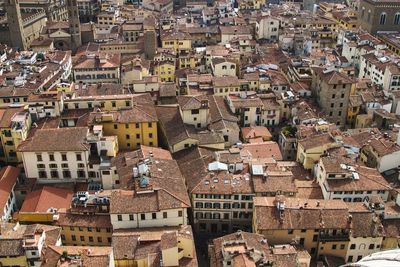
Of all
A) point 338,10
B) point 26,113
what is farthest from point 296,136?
point 338,10

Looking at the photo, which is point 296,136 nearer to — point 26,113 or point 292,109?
point 292,109

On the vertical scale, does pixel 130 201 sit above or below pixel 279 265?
above

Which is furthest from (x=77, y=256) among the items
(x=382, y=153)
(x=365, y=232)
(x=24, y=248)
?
(x=382, y=153)

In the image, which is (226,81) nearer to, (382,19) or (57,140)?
(57,140)

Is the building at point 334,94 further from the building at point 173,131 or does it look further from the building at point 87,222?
the building at point 87,222

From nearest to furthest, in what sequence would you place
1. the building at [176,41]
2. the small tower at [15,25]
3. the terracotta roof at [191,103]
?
the terracotta roof at [191,103], the small tower at [15,25], the building at [176,41]

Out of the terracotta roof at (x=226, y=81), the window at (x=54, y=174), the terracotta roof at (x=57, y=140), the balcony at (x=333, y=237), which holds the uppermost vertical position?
the terracotta roof at (x=226, y=81)

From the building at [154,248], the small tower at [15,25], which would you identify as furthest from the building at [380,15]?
the building at [154,248]
